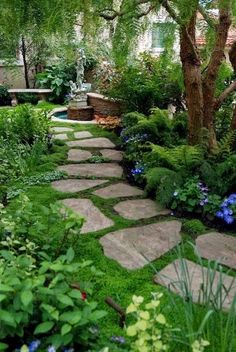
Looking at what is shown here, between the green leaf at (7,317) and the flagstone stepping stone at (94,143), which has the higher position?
the green leaf at (7,317)

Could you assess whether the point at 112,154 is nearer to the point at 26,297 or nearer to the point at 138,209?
the point at 138,209

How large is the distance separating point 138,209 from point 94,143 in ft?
7.06

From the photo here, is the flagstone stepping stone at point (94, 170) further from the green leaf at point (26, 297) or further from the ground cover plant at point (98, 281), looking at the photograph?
the green leaf at point (26, 297)

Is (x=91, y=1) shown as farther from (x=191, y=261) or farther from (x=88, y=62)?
(x=88, y=62)

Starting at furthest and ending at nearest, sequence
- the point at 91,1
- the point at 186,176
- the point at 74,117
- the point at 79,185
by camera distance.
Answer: the point at 74,117, the point at 79,185, the point at 186,176, the point at 91,1

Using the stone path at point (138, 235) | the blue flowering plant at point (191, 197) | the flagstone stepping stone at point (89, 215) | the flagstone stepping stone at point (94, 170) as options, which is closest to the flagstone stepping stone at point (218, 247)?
the stone path at point (138, 235)

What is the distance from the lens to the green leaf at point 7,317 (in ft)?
3.88

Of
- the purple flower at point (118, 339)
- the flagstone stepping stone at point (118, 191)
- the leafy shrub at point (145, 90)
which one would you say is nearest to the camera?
the purple flower at point (118, 339)

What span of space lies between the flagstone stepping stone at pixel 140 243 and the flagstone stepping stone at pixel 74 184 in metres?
0.85

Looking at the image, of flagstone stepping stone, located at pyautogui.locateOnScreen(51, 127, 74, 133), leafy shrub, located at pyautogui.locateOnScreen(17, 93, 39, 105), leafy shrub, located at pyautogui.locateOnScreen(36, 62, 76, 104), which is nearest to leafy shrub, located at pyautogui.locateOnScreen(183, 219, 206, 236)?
flagstone stepping stone, located at pyautogui.locateOnScreen(51, 127, 74, 133)

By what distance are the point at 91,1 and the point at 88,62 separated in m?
7.51

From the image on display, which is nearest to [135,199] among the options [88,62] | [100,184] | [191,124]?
[100,184]

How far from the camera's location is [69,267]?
1.36 metres

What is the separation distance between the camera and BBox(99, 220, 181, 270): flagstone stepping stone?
2178 mm
